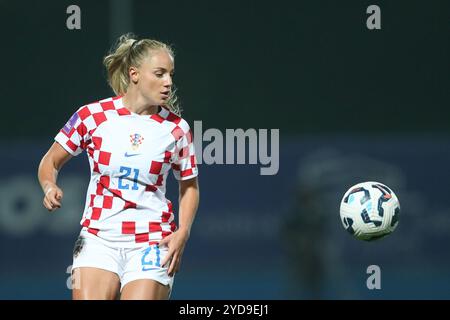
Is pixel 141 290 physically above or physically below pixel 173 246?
below

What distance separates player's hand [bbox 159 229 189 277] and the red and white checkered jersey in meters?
0.04

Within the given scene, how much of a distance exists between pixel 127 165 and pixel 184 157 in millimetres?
295

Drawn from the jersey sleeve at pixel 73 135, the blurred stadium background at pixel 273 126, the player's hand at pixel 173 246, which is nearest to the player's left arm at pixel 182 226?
the player's hand at pixel 173 246

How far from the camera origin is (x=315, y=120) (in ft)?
29.2

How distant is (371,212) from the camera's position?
543 centimetres

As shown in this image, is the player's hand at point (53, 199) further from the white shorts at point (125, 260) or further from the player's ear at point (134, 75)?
the player's ear at point (134, 75)

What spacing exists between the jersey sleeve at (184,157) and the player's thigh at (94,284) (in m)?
0.57

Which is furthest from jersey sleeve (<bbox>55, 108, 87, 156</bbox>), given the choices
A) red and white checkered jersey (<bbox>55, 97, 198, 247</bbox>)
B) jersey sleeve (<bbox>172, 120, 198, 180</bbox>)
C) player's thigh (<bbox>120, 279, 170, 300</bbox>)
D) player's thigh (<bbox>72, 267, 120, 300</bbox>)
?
player's thigh (<bbox>120, 279, 170, 300</bbox>)

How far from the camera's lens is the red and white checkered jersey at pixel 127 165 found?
15.5ft

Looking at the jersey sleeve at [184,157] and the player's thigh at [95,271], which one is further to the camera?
the jersey sleeve at [184,157]

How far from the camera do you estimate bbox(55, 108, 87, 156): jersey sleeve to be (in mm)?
4855

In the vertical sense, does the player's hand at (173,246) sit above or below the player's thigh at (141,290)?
above

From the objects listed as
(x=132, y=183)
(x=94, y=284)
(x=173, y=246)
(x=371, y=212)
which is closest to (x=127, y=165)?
(x=132, y=183)

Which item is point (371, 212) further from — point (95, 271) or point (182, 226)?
point (95, 271)
